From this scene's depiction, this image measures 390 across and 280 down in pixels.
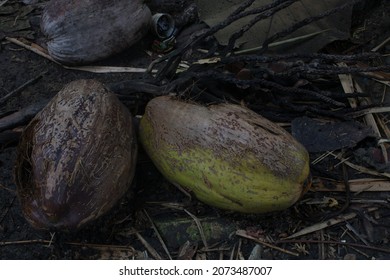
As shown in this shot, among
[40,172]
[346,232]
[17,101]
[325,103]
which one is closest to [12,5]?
[17,101]

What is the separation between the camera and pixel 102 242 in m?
1.84

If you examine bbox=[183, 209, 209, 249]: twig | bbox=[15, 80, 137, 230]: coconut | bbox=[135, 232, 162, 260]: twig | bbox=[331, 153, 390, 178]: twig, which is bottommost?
bbox=[331, 153, 390, 178]: twig

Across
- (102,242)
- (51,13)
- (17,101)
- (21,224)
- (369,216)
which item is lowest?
(369,216)

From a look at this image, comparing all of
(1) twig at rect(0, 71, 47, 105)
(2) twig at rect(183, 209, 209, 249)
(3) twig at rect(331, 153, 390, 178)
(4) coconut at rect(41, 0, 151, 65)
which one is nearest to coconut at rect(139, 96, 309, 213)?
(2) twig at rect(183, 209, 209, 249)

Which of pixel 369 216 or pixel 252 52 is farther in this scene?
pixel 252 52

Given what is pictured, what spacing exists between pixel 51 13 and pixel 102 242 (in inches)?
44.3

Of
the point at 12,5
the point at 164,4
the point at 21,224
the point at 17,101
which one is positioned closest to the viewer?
the point at 21,224

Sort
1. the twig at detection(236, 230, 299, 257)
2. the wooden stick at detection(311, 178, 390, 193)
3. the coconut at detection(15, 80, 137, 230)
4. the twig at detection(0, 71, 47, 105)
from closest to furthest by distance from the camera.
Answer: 1. the coconut at detection(15, 80, 137, 230)
2. the twig at detection(236, 230, 299, 257)
3. the wooden stick at detection(311, 178, 390, 193)
4. the twig at detection(0, 71, 47, 105)

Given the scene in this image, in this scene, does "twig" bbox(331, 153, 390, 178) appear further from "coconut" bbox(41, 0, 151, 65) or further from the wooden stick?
"coconut" bbox(41, 0, 151, 65)

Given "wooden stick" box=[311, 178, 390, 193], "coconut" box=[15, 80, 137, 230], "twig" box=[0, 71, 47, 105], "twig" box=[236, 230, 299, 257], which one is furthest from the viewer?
"twig" box=[0, 71, 47, 105]

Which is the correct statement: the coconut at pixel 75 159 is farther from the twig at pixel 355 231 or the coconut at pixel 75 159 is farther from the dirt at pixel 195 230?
the twig at pixel 355 231

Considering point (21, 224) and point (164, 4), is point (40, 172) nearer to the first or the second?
point (21, 224)

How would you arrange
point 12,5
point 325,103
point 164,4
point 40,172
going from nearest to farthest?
point 40,172 → point 325,103 → point 164,4 → point 12,5

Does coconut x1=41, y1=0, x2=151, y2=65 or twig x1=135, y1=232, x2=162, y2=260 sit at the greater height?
coconut x1=41, y1=0, x2=151, y2=65
